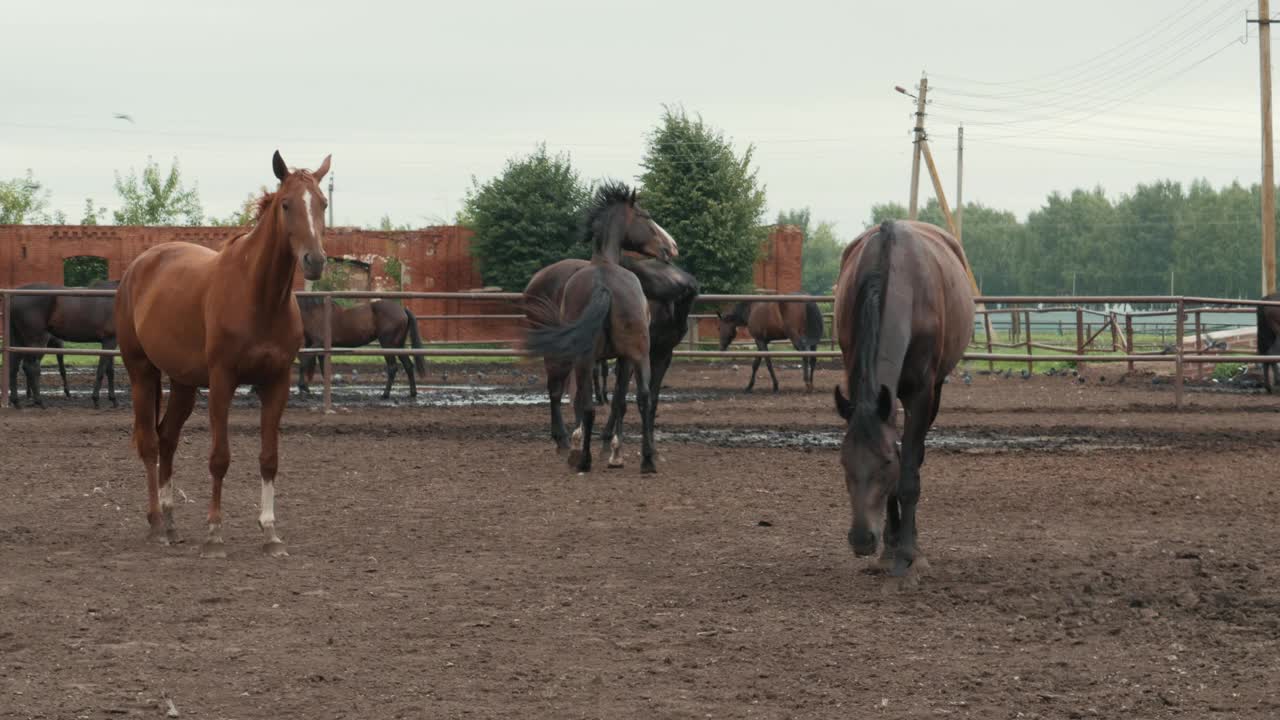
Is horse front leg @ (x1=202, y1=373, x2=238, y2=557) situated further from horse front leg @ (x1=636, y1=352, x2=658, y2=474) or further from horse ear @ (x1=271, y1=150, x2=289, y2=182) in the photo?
horse front leg @ (x1=636, y1=352, x2=658, y2=474)

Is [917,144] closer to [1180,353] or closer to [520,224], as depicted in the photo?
[520,224]

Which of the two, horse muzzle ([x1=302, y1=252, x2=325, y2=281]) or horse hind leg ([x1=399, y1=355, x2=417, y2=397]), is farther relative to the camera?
horse hind leg ([x1=399, y1=355, x2=417, y2=397])

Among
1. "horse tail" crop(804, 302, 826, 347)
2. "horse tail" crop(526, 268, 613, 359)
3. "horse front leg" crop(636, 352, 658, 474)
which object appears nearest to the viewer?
"horse tail" crop(526, 268, 613, 359)

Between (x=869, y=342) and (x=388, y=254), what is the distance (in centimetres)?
3260

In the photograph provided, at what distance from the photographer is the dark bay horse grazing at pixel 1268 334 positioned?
17.5 meters

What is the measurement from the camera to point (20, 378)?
20.8 meters

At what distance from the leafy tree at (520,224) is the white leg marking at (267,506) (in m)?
29.5

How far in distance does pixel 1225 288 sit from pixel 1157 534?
8915cm

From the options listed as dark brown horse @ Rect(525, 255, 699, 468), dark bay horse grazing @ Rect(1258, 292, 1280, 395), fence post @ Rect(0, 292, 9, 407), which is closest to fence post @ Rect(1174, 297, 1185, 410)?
dark bay horse grazing @ Rect(1258, 292, 1280, 395)

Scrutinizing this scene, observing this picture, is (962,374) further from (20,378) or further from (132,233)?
(132,233)

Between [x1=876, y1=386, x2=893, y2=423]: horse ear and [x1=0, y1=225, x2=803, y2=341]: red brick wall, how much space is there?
28.9 meters

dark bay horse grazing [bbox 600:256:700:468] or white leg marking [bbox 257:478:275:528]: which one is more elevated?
dark bay horse grazing [bbox 600:256:700:468]

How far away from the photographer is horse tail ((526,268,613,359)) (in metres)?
9.23

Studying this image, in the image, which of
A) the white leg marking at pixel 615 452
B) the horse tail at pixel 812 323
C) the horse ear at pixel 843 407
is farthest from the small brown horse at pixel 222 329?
the horse tail at pixel 812 323
